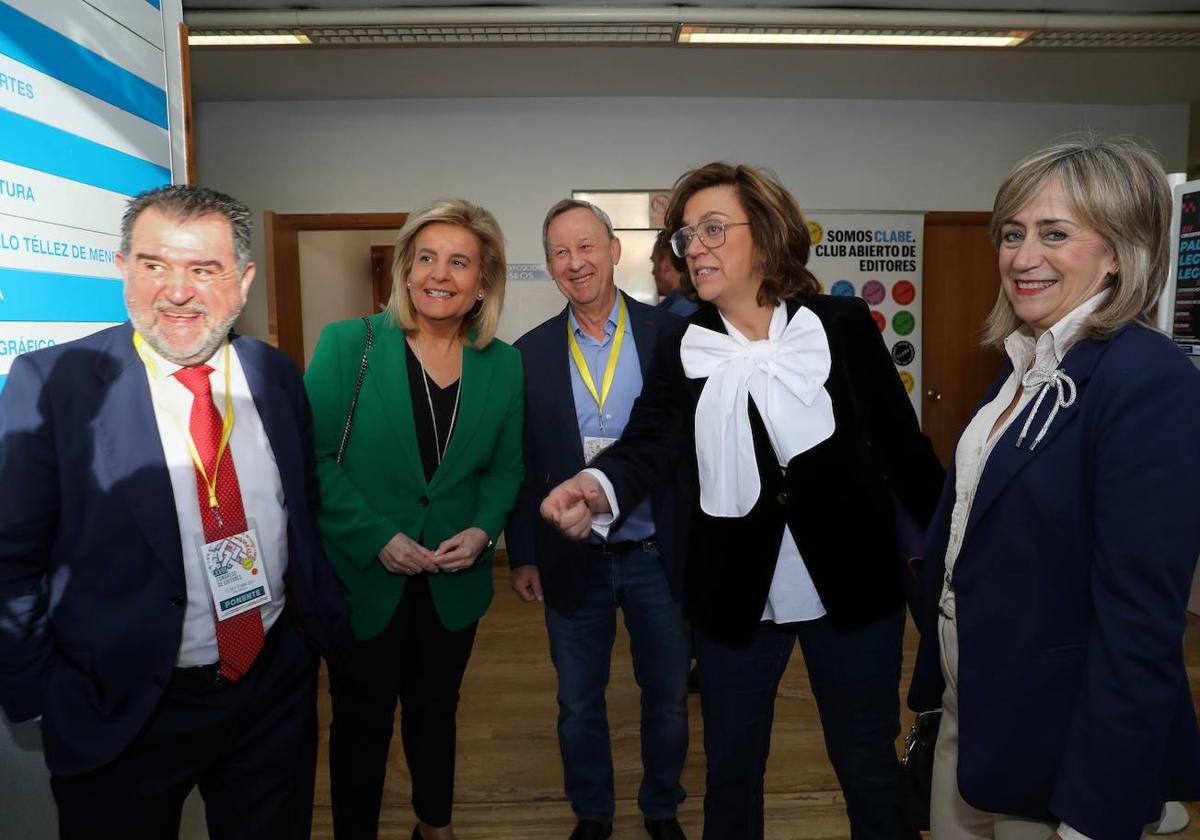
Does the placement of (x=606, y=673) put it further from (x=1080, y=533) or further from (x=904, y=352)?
(x=904, y=352)

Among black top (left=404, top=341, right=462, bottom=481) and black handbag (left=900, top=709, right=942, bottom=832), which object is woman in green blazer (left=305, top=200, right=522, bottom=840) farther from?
black handbag (left=900, top=709, right=942, bottom=832)

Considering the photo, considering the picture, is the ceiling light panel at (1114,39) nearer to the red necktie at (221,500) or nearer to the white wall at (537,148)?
the white wall at (537,148)

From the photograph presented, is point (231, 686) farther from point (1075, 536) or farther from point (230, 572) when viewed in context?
point (1075, 536)

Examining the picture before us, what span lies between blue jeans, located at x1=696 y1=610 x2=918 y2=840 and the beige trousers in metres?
0.26

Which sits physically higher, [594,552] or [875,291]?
[875,291]

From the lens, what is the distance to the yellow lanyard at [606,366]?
2.33m

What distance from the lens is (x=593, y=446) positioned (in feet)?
7.49

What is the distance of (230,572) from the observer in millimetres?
1488

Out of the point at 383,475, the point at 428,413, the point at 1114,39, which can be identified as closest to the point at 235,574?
the point at 383,475

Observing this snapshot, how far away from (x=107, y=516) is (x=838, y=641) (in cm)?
144

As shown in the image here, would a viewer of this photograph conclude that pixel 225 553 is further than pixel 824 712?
No

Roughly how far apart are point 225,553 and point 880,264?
5419 mm

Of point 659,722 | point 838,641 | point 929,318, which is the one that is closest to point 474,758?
point 659,722

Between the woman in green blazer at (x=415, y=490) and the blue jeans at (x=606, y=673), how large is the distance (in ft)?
1.08
